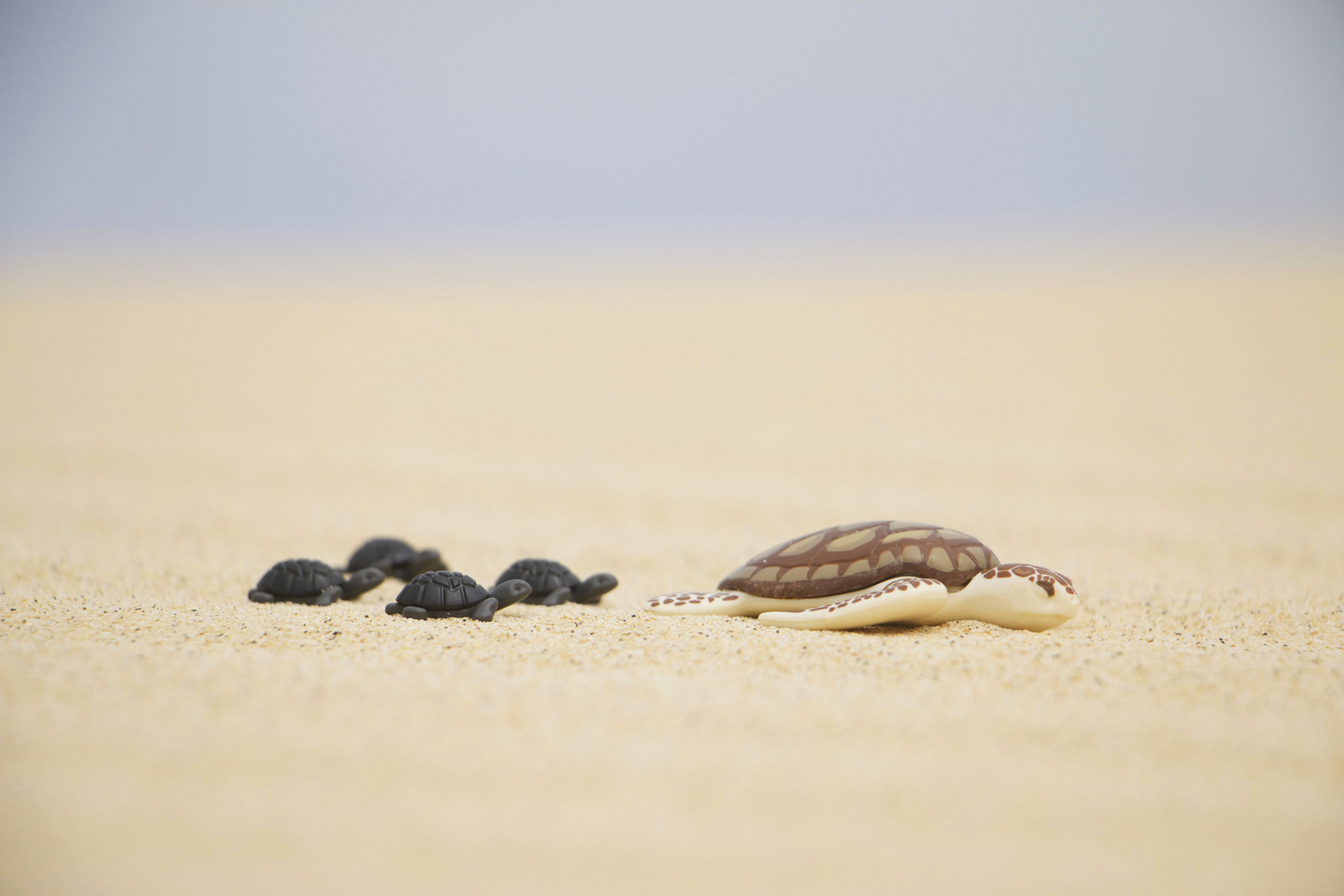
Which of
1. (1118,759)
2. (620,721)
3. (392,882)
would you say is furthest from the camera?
(620,721)

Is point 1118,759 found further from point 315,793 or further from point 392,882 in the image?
point 315,793

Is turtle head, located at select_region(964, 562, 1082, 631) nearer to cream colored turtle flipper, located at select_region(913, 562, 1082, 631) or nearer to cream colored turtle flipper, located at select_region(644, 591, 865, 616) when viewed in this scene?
cream colored turtle flipper, located at select_region(913, 562, 1082, 631)

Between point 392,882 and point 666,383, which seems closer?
point 392,882

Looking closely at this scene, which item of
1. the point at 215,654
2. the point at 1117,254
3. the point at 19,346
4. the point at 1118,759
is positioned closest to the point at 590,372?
the point at 19,346

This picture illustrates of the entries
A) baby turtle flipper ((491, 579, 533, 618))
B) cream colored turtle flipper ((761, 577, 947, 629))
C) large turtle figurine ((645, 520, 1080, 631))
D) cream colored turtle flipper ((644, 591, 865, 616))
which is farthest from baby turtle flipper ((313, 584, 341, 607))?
cream colored turtle flipper ((761, 577, 947, 629))

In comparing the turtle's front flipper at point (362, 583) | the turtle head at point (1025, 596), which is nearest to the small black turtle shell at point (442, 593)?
the turtle's front flipper at point (362, 583)

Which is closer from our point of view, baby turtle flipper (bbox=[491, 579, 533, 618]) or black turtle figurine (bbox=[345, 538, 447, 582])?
baby turtle flipper (bbox=[491, 579, 533, 618])
